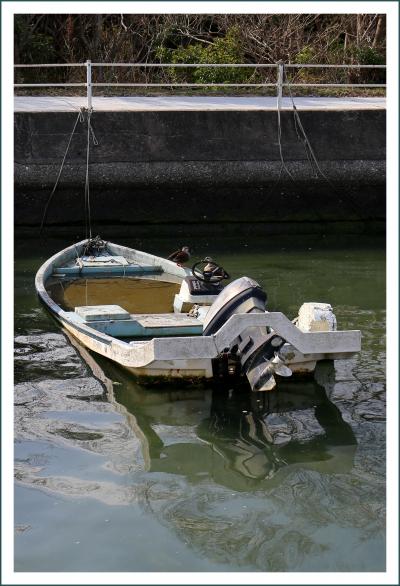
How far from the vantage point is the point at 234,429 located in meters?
8.10

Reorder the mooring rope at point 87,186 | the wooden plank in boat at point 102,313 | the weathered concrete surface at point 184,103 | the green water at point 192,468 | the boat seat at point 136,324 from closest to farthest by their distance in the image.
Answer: the green water at point 192,468 → the boat seat at point 136,324 → the wooden plank in boat at point 102,313 → the mooring rope at point 87,186 → the weathered concrete surface at point 184,103

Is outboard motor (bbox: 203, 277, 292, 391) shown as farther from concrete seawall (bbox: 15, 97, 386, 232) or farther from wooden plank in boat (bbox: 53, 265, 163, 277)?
concrete seawall (bbox: 15, 97, 386, 232)

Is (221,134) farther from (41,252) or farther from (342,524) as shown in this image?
(342,524)

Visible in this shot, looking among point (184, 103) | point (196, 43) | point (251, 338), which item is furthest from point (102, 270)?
point (196, 43)

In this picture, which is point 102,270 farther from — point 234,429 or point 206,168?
point 234,429

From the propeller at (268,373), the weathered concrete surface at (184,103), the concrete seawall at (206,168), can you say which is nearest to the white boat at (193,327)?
the propeller at (268,373)

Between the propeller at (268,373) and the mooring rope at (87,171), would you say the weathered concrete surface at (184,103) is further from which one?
the propeller at (268,373)

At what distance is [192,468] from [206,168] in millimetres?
8746

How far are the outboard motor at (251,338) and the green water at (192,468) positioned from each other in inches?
12.5

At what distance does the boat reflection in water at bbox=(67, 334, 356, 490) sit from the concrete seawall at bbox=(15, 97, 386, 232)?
252 inches

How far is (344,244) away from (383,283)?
218 centimetres

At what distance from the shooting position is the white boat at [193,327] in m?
8.22

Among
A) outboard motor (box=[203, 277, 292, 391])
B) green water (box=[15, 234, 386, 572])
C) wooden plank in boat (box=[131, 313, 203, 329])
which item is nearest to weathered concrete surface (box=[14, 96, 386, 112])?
green water (box=[15, 234, 386, 572])

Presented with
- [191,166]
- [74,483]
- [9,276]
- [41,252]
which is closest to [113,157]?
[191,166]
